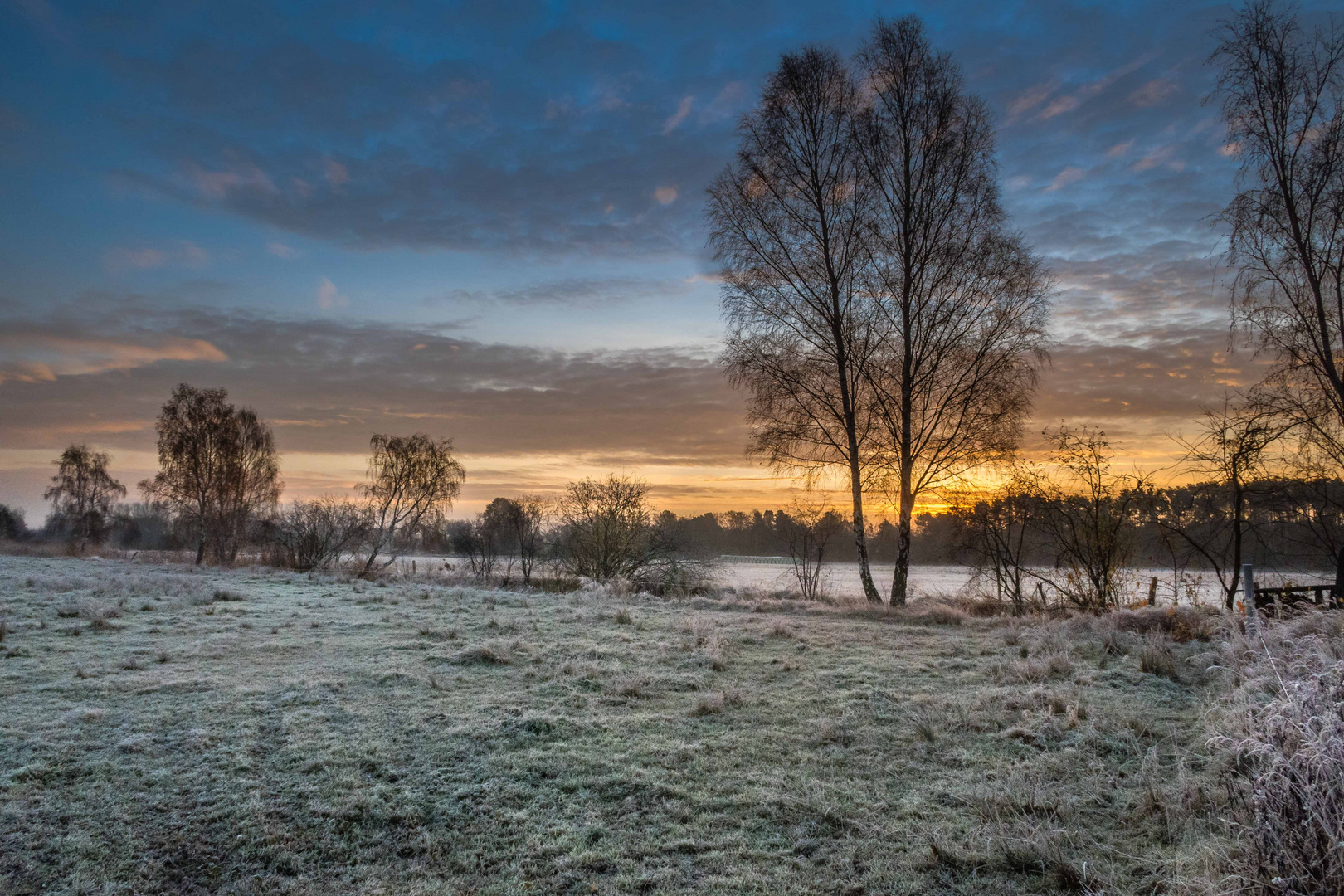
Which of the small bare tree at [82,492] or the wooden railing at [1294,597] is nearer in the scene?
the wooden railing at [1294,597]

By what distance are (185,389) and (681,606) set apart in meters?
33.0

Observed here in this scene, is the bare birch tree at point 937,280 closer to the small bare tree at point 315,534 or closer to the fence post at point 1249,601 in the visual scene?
the fence post at point 1249,601

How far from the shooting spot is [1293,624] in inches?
255

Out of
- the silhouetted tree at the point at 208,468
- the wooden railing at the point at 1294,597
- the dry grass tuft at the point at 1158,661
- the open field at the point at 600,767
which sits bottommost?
the open field at the point at 600,767

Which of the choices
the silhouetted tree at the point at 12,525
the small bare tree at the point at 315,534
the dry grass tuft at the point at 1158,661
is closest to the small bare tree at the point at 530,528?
the small bare tree at the point at 315,534

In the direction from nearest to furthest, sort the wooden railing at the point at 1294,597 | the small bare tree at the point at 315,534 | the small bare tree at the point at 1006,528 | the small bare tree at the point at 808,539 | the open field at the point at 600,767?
1. the open field at the point at 600,767
2. the wooden railing at the point at 1294,597
3. the small bare tree at the point at 1006,528
4. the small bare tree at the point at 808,539
5. the small bare tree at the point at 315,534

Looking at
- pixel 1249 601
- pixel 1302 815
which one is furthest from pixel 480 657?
pixel 1249 601

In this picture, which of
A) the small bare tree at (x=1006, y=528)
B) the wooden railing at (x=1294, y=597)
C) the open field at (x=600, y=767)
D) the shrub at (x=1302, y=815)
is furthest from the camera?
the small bare tree at (x=1006, y=528)

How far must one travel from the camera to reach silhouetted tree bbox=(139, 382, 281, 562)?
3400 cm

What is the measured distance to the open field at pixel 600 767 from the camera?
11.3ft

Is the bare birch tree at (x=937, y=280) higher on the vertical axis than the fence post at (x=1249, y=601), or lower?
higher

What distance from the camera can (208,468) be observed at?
34875mm

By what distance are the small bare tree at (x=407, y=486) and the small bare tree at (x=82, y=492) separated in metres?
26.2

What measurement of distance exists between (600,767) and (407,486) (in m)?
30.9
